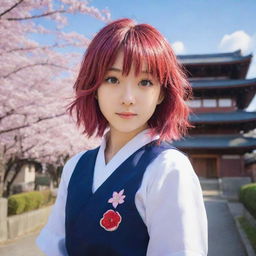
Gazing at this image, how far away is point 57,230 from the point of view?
1.46 metres

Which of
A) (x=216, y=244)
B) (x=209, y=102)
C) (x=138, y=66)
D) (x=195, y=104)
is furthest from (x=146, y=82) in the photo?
(x=209, y=102)

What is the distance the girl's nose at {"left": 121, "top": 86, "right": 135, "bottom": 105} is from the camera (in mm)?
1263

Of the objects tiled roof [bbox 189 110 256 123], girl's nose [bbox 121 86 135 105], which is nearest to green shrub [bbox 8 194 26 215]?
girl's nose [bbox 121 86 135 105]

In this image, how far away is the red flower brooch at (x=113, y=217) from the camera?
3.73 ft

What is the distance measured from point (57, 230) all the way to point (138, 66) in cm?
90

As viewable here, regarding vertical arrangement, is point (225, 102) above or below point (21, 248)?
above

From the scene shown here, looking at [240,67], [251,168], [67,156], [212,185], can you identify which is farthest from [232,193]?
[240,67]

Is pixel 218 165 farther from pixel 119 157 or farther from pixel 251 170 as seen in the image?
pixel 119 157

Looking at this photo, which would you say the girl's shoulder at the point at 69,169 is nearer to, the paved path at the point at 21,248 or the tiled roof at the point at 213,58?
the paved path at the point at 21,248

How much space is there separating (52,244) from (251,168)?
26.6 m

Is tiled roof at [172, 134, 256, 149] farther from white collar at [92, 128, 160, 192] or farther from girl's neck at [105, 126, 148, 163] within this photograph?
white collar at [92, 128, 160, 192]

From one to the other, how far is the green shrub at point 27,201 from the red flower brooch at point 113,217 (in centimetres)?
646

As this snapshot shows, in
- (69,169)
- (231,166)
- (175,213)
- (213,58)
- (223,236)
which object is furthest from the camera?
(213,58)

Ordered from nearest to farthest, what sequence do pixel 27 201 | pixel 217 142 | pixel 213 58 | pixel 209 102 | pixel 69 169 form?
1. pixel 69 169
2. pixel 27 201
3. pixel 217 142
4. pixel 209 102
5. pixel 213 58
